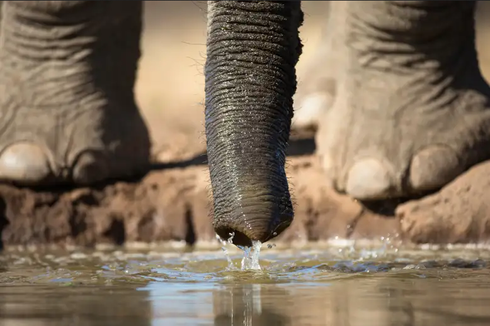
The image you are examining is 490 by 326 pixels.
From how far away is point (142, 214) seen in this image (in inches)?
172

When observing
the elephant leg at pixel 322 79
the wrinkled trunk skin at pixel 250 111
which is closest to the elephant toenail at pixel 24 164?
the elephant leg at pixel 322 79

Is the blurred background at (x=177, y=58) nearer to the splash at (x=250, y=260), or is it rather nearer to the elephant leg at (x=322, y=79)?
the elephant leg at (x=322, y=79)

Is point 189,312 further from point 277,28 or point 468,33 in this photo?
point 468,33

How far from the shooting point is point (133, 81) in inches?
180

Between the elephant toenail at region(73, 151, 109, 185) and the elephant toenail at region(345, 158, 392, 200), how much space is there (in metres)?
0.87

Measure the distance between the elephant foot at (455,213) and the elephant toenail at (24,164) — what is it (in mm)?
1236

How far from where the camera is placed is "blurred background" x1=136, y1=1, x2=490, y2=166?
6.54 m

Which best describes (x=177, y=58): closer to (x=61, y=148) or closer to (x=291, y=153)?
(x=291, y=153)

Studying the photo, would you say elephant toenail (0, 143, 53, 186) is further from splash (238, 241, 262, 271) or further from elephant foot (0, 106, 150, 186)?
splash (238, 241, 262, 271)

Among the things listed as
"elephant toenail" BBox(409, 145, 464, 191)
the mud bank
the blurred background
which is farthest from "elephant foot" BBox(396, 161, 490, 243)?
the blurred background

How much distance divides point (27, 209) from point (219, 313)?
2.28 m

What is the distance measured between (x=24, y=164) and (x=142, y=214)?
45 cm

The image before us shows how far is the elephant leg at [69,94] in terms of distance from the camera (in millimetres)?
4309

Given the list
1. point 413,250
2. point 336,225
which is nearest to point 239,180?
point 413,250
